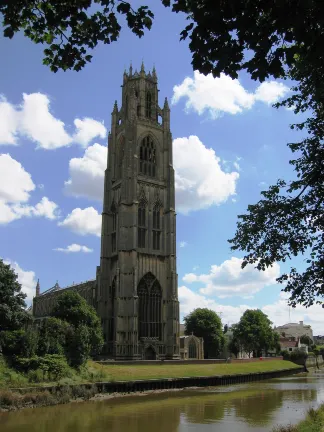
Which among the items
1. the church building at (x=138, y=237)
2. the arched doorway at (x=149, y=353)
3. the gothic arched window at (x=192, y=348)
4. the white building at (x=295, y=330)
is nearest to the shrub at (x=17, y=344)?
the church building at (x=138, y=237)

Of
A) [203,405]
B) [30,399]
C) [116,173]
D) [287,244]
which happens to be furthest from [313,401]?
[116,173]

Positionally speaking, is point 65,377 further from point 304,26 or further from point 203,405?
point 304,26

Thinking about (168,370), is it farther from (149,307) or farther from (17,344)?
(149,307)

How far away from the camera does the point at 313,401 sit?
37.9 metres

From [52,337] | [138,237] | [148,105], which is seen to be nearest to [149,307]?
[138,237]

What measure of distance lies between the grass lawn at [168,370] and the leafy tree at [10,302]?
31.4 feet

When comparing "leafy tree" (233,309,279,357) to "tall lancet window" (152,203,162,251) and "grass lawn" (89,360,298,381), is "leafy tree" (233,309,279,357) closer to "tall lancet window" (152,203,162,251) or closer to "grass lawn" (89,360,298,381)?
"grass lawn" (89,360,298,381)

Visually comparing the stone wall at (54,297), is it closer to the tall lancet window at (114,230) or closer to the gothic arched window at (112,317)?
the gothic arched window at (112,317)

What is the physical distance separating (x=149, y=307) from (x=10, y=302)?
3461 centimetres

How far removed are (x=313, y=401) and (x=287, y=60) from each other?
37313 millimetres

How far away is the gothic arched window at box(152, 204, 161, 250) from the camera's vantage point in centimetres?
7894

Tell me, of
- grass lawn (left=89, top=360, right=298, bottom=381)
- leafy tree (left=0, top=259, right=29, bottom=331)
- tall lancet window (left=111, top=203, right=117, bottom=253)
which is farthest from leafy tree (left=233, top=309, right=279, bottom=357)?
leafy tree (left=0, top=259, right=29, bottom=331)

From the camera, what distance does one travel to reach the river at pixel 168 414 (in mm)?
26391

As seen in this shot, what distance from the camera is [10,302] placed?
42.3m
